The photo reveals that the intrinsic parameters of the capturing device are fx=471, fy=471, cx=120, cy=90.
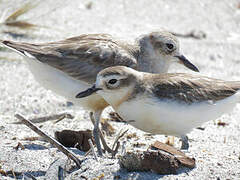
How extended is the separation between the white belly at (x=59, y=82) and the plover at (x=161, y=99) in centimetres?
55

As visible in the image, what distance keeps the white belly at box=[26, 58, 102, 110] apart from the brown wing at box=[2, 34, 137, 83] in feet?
0.23

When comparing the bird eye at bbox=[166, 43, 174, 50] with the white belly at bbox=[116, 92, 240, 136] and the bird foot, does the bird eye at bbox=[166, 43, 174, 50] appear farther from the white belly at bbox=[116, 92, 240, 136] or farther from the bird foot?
the bird foot

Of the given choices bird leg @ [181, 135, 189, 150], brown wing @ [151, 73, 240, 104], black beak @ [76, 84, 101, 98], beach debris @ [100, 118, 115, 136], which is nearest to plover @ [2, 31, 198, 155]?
black beak @ [76, 84, 101, 98]

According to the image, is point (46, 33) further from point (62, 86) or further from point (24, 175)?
point (24, 175)

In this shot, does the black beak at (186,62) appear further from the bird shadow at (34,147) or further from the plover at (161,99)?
the bird shadow at (34,147)

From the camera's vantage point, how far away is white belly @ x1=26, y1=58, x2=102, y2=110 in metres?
5.23

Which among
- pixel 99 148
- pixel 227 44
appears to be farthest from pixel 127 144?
pixel 227 44

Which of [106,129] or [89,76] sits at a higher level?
[89,76]

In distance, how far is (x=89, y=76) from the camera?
5.30 meters

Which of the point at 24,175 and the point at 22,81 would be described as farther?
the point at 22,81

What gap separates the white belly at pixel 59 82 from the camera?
5.23m

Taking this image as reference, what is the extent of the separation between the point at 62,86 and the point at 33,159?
1243mm

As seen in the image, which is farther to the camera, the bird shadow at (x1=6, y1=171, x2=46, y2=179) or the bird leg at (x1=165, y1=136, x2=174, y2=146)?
the bird leg at (x1=165, y1=136, x2=174, y2=146)

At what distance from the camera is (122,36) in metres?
8.24
